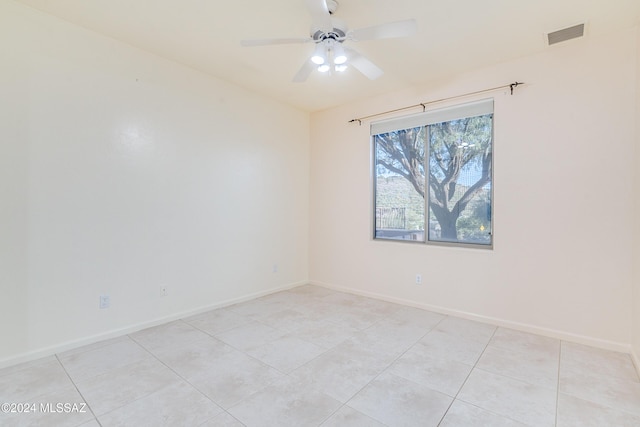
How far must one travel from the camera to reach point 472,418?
1.72 metres

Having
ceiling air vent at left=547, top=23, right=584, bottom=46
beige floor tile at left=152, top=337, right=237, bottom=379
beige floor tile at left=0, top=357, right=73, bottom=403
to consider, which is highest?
ceiling air vent at left=547, top=23, right=584, bottom=46

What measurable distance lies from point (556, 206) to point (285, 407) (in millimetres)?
2834

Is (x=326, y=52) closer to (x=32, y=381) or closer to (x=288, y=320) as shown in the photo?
(x=288, y=320)

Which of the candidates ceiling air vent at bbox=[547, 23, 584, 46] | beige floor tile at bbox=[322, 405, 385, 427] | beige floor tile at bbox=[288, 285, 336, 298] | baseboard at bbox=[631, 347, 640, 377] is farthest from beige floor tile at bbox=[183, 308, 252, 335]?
ceiling air vent at bbox=[547, 23, 584, 46]

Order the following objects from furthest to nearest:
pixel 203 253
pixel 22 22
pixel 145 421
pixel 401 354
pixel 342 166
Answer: pixel 342 166
pixel 203 253
pixel 401 354
pixel 22 22
pixel 145 421

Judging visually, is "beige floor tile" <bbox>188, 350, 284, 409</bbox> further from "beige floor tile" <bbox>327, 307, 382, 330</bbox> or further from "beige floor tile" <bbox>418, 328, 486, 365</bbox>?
"beige floor tile" <bbox>418, 328, 486, 365</bbox>

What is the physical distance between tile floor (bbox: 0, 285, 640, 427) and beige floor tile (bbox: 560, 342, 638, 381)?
0.5 inches

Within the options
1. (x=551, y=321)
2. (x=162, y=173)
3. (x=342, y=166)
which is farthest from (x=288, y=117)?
(x=551, y=321)

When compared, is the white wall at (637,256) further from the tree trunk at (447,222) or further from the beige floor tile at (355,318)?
the beige floor tile at (355,318)

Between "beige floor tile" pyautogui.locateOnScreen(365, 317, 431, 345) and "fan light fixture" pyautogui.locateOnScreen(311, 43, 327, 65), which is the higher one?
"fan light fixture" pyautogui.locateOnScreen(311, 43, 327, 65)

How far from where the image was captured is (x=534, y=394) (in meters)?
1.95

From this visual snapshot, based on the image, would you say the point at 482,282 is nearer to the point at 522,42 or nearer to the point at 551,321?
the point at 551,321

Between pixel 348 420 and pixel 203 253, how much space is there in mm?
2410

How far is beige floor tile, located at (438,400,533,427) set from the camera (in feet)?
5.50
